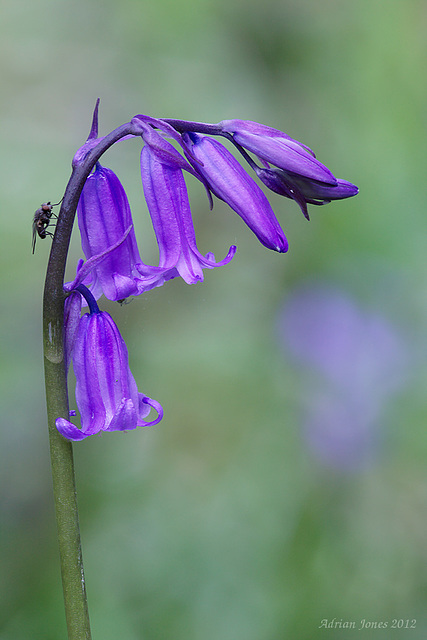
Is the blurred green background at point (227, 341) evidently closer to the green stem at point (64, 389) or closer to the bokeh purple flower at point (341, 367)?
the bokeh purple flower at point (341, 367)

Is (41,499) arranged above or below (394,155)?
below

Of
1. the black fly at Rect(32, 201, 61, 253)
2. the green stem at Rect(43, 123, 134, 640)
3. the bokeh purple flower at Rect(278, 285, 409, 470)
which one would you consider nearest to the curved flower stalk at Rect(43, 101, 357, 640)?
the green stem at Rect(43, 123, 134, 640)

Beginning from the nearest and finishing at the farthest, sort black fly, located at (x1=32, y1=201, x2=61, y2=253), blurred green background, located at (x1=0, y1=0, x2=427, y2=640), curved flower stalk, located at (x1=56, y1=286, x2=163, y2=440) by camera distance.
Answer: curved flower stalk, located at (x1=56, y1=286, x2=163, y2=440)
black fly, located at (x1=32, y1=201, x2=61, y2=253)
blurred green background, located at (x1=0, y1=0, x2=427, y2=640)

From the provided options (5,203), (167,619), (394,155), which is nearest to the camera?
(167,619)

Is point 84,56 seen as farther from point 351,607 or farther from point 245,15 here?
point 351,607

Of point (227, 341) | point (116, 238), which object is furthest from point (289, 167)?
point (227, 341)

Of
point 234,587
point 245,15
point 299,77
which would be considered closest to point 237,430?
point 234,587

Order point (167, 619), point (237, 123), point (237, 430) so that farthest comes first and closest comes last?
point (237, 430) → point (167, 619) → point (237, 123)

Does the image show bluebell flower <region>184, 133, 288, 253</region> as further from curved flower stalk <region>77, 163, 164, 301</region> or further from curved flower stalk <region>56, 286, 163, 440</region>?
curved flower stalk <region>56, 286, 163, 440</region>
